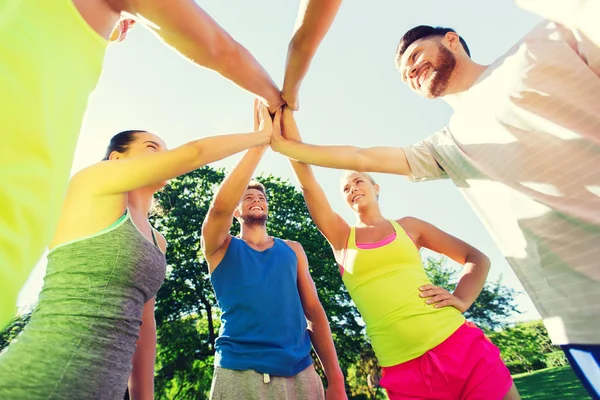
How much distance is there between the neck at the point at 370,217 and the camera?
335cm

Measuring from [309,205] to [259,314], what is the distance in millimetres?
1040

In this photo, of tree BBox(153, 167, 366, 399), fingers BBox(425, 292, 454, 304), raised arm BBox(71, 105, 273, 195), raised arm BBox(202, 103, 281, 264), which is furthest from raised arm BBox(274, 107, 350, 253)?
tree BBox(153, 167, 366, 399)

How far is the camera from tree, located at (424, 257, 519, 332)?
1017 inches

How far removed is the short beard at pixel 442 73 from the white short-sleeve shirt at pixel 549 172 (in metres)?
0.58

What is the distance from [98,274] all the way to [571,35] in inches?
87.5

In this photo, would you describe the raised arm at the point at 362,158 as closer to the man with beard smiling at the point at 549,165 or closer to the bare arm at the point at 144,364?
the man with beard smiling at the point at 549,165

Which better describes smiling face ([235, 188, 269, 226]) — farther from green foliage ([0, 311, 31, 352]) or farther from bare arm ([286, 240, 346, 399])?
green foliage ([0, 311, 31, 352])

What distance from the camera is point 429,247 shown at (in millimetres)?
3297

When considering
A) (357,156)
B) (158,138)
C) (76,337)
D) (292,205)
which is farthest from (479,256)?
(292,205)

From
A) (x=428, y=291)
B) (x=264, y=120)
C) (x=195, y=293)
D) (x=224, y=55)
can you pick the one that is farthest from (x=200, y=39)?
(x=195, y=293)

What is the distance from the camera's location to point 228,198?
10.1ft

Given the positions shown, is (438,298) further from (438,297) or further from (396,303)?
(396,303)

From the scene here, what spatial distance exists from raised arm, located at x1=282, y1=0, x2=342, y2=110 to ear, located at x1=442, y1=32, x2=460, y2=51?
0.98 metres

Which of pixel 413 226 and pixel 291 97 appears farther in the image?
pixel 413 226
